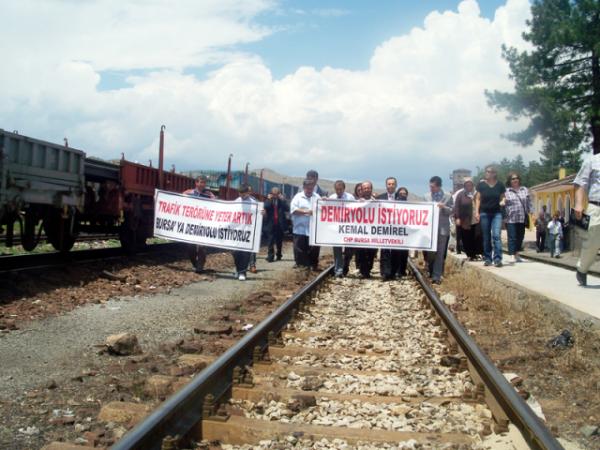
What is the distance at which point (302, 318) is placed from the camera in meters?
7.66

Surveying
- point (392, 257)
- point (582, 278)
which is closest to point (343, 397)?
point (582, 278)

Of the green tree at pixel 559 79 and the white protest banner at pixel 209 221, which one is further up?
the green tree at pixel 559 79

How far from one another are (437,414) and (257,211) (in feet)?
28.6

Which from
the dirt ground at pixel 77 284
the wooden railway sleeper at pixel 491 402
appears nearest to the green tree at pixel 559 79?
the dirt ground at pixel 77 284

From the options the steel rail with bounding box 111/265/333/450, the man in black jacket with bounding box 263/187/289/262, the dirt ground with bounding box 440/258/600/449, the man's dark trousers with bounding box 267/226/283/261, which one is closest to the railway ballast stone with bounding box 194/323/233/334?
the steel rail with bounding box 111/265/333/450

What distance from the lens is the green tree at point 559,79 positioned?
74.5ft

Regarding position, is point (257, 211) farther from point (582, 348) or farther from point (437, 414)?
point (437, 414)

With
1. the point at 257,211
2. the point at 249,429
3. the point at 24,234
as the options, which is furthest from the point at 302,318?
the point at 24,234

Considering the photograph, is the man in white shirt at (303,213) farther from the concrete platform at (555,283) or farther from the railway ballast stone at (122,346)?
the railway ballast stone at (122,346)

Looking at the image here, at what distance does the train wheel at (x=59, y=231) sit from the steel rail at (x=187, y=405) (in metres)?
8.51

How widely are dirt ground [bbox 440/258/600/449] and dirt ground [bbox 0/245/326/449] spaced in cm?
236

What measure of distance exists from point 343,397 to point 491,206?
28.4 feet

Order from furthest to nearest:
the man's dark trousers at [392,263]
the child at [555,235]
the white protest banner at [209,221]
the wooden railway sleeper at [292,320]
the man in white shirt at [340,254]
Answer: the child at [555,235], the man in white shirt at [340,254], the man's dark trousers at [392,263], the white protest banner at [209,221], the wooden railway sleeper at [292,320]

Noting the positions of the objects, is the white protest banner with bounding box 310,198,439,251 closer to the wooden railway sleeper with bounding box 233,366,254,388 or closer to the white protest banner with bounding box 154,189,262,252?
the white protest banner with bounding box 154,189,262,252
